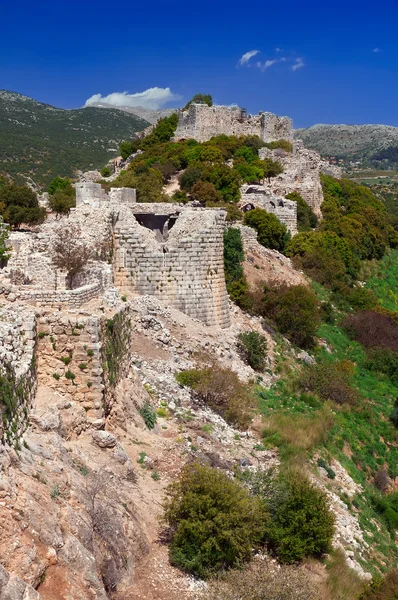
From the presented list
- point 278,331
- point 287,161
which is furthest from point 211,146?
point 278,331

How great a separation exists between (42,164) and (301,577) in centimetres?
5393

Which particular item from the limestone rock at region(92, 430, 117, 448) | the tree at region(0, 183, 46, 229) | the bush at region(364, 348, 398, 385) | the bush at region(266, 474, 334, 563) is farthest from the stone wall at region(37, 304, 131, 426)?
the tree at region(0, 183, 46, 229)

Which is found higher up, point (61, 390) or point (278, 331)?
point (61, 390)

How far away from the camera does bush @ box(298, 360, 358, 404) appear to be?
1611 cm

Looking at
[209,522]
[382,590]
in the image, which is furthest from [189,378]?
Answer: [382,590]

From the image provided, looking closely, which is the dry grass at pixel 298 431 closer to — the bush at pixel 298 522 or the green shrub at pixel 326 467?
the green shrub at pixel 326 467

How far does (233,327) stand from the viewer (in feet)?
56.5

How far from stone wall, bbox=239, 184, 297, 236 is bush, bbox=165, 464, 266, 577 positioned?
22.6m

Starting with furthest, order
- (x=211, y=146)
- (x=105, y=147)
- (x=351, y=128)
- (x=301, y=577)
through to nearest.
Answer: (x=351, y=128) < (x=105, y=147) < (x=211, y=146) < (x=301, y=577)

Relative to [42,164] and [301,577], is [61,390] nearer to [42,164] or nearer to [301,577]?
[301,577]

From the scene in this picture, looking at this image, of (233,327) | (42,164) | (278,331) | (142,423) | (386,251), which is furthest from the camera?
(42,164)

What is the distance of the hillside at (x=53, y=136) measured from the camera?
54.8m

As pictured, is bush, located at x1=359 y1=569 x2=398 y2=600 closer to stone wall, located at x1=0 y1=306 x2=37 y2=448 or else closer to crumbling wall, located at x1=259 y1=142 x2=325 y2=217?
stone wall, located at x1=0 y1=306 x2=37 y2=448

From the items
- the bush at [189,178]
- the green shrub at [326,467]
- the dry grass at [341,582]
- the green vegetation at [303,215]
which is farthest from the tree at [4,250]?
the green vegetation at [303,215]
